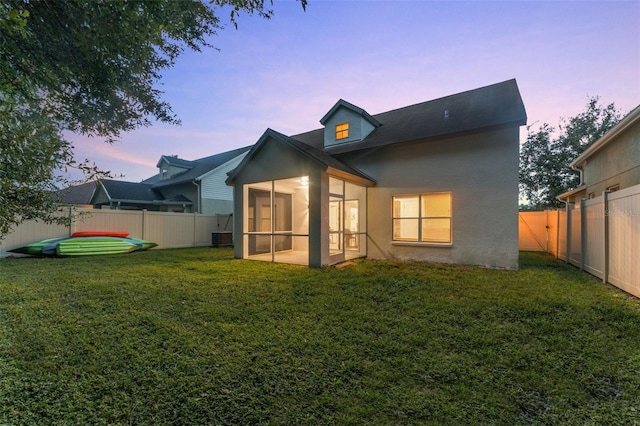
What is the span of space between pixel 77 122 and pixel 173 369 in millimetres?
2794

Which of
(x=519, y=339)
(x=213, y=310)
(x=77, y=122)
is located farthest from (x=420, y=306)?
(x=77, y=122)

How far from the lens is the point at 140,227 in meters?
11.8

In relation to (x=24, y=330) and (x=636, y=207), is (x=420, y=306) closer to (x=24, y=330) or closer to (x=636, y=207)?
(x=636, y=207)

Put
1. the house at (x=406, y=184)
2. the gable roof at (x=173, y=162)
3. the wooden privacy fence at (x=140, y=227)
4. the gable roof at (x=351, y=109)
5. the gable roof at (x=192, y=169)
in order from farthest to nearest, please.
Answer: the gable roof at (x=173, y=162)
the gable roof at (x=192, y=169)
the gable roof at (x=351, y=109)
the wooden privacy fence at (x=140, y=227)
the house at (x=406, y=184)

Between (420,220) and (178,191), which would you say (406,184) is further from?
Result: (178,191)

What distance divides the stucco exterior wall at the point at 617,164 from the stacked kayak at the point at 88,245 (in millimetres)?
16521

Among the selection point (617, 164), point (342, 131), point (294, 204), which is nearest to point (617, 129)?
point (617, 164)

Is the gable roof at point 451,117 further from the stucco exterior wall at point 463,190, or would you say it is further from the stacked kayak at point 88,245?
the stacked kayak at point 88,245

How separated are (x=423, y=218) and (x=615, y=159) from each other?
231 inches

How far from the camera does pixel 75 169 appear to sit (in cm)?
261

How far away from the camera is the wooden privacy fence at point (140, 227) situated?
29.4ft

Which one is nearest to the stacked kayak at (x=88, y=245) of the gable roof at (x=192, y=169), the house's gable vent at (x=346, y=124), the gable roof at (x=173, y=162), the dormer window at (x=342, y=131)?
the gable roof at (x=192, y=169)

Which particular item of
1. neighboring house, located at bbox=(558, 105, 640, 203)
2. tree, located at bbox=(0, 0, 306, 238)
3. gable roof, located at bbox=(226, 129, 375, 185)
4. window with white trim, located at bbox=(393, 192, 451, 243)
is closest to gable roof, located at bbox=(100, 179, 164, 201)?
gable roof, located at bbox=(226, 129, 375, 185)

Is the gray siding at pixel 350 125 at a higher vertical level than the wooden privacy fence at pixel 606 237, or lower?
higher
